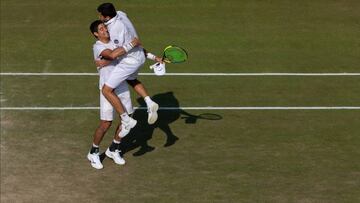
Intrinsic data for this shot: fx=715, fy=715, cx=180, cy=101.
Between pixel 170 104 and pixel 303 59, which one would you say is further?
→ pixel 303 59

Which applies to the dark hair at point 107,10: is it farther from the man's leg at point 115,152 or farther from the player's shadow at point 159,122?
the player's shadow at point 159,122

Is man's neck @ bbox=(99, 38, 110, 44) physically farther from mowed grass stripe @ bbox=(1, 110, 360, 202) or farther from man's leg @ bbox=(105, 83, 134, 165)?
mowed grass stripe @ bbox=(1, 110, 360, 202)

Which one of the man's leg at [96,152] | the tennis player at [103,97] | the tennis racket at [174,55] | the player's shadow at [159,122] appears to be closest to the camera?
the tennis player at [103,97]

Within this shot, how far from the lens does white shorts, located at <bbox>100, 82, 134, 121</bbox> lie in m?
13.6

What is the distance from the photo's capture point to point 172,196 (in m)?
12.8

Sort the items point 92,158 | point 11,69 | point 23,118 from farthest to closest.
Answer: point 11,69 → point 23,118 → point 92,158

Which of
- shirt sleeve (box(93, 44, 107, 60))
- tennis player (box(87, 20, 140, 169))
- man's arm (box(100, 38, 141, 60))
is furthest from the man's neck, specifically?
man's arm (box(100, 38, 141, 60))

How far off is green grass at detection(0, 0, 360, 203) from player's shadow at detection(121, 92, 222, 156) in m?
0.05

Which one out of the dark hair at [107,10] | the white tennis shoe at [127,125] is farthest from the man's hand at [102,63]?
the white tennis shoe at [127,125]

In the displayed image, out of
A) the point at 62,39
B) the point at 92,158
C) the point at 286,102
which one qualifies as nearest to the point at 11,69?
the point at 62,39

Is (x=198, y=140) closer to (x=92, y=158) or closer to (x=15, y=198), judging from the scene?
(x=92, y=158)

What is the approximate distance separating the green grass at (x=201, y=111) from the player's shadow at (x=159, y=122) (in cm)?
5

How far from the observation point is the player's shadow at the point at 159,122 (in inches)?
584

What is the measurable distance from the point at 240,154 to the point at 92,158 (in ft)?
9.66
